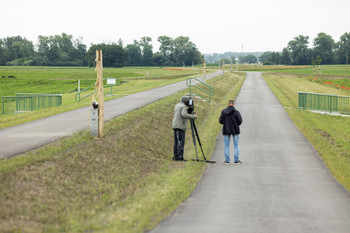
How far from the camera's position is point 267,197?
9.38 m

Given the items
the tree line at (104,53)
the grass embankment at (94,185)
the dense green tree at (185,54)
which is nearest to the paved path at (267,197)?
the grass embankment at (94,185)

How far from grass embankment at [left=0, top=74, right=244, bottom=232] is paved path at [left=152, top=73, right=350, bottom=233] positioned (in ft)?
1.76

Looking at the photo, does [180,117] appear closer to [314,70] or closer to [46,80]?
[46,80]

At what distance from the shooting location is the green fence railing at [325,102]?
26.0 meters

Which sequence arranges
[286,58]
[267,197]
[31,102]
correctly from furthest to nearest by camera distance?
[286,58] → [31,102] → [267,197]

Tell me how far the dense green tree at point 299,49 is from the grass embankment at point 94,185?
6614 inches

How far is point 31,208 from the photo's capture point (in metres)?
7.49

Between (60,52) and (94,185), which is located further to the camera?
(60,52)

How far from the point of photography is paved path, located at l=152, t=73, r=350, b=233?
24.8 ft

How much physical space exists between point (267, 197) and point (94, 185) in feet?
13.7

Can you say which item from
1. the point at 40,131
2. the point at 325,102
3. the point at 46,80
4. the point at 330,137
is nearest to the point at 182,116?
the point at 40,131

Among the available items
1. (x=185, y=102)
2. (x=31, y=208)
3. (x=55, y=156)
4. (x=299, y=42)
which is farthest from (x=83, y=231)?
(x=299, y=42)

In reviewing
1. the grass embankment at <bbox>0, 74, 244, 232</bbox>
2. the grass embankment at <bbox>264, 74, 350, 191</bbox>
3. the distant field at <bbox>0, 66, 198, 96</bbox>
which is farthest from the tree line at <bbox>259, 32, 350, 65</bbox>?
the grass embankment at <bbox>0, 74, 244, 232</bbox>

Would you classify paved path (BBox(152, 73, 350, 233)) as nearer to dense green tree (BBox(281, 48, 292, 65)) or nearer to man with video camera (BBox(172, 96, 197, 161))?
man with video camera (BBox(172, 96, 197, 161))
